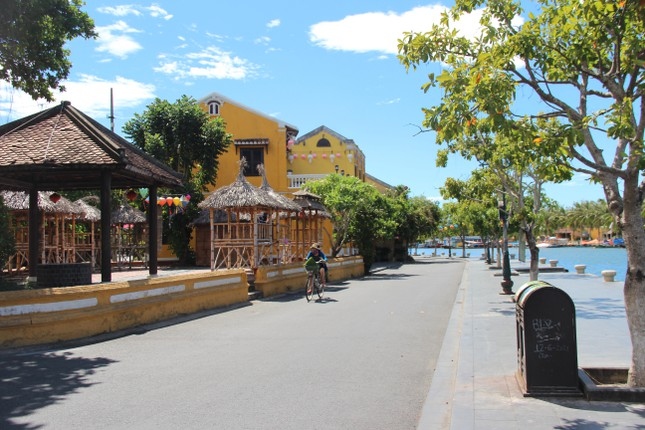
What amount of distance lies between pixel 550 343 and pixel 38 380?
627 cm

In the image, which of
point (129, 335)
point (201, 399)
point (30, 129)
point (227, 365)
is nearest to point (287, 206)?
point (30, 129)

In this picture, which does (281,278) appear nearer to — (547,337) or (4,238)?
(4,238)

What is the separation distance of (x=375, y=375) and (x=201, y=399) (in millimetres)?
2495

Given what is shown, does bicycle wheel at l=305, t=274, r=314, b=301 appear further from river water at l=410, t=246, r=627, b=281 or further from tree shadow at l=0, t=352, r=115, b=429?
river water at l=410, t=246, r=627, b=281

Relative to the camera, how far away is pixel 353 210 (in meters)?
31.6

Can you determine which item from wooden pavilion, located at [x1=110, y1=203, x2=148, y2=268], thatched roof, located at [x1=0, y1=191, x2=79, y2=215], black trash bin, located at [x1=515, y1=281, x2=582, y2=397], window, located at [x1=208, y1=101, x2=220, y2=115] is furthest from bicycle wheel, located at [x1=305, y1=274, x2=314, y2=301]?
window, located at [x1=208, y1=101, x2=220, y2=115]

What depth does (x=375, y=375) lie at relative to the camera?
26.3 feet

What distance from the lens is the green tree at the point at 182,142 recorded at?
33.1m

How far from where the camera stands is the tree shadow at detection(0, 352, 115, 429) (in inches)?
248

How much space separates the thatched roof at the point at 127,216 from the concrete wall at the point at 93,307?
14.9m

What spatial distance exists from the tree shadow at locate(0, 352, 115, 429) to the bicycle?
379 inches

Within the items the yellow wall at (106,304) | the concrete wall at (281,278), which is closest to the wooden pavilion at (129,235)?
the concrete wall at (281,278)

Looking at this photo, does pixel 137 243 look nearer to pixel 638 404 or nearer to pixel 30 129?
pixel 30 129

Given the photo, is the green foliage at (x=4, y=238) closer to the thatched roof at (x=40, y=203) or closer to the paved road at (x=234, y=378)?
the paved road at (x=234, y=378)
